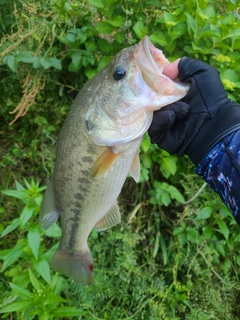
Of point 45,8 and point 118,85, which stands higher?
point 45,8

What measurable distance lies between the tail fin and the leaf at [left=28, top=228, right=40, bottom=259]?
12 centimetres

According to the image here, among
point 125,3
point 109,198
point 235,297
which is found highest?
point 125,3

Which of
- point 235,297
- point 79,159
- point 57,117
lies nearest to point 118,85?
point 79,159

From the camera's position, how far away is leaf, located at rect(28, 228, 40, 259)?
6.11ft

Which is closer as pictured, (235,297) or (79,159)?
(79,159)

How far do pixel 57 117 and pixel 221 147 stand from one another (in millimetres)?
1607

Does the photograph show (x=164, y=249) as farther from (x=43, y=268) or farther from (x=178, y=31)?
(x=178, y=31)

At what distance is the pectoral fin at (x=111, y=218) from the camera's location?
186cm

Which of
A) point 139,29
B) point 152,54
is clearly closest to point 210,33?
point 139,29

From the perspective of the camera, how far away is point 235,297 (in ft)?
9.18

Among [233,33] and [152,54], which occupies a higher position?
[152,54]

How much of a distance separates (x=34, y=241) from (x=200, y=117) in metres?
1.09

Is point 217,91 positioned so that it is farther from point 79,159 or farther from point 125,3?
point 125,3

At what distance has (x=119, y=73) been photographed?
4.97 feet
